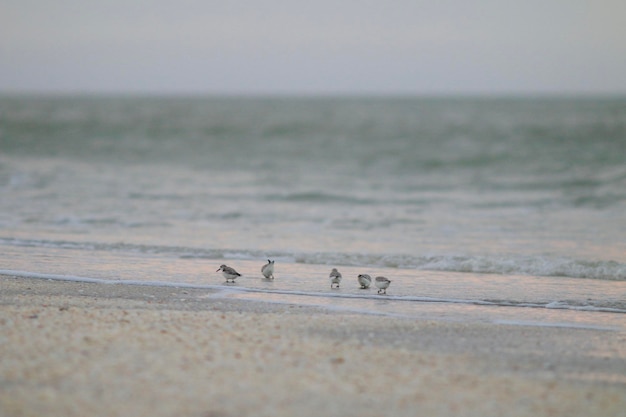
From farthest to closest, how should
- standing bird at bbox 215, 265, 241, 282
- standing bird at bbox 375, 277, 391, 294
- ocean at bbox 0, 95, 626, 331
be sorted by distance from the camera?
standing bird at bbox 215, 265, 241, 282
ocean at bbox 0, 95, 626, 331
standing bird at bbox 375, 277, 391, 294

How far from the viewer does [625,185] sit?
26.3 metres

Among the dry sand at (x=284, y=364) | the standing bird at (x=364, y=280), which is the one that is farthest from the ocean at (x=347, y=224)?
the dry sand at (x=284, y=364)

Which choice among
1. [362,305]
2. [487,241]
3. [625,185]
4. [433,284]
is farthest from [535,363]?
[625,185]

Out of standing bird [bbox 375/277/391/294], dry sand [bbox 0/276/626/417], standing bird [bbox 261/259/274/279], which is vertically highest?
standing bird [bbox 261/259/274/279]

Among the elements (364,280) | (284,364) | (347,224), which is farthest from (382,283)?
(347,224)

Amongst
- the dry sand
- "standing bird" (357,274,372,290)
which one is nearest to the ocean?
"standing bird" (357,274,372,290)

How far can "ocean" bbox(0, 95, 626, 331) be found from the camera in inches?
444

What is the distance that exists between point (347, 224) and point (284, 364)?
12.2 metres

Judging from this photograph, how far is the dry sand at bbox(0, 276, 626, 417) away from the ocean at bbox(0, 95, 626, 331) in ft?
3.91

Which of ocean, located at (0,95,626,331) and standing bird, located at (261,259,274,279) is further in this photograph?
standing bird, located at (261,259,274,279)

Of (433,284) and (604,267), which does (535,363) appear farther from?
(604,267)

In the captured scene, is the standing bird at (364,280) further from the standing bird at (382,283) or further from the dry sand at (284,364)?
the dry sand at (284,364)

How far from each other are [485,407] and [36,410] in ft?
11.7

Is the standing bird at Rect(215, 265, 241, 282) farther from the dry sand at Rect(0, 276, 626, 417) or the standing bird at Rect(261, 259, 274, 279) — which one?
the dry sand at Rect(0, 276, 626, 417)
